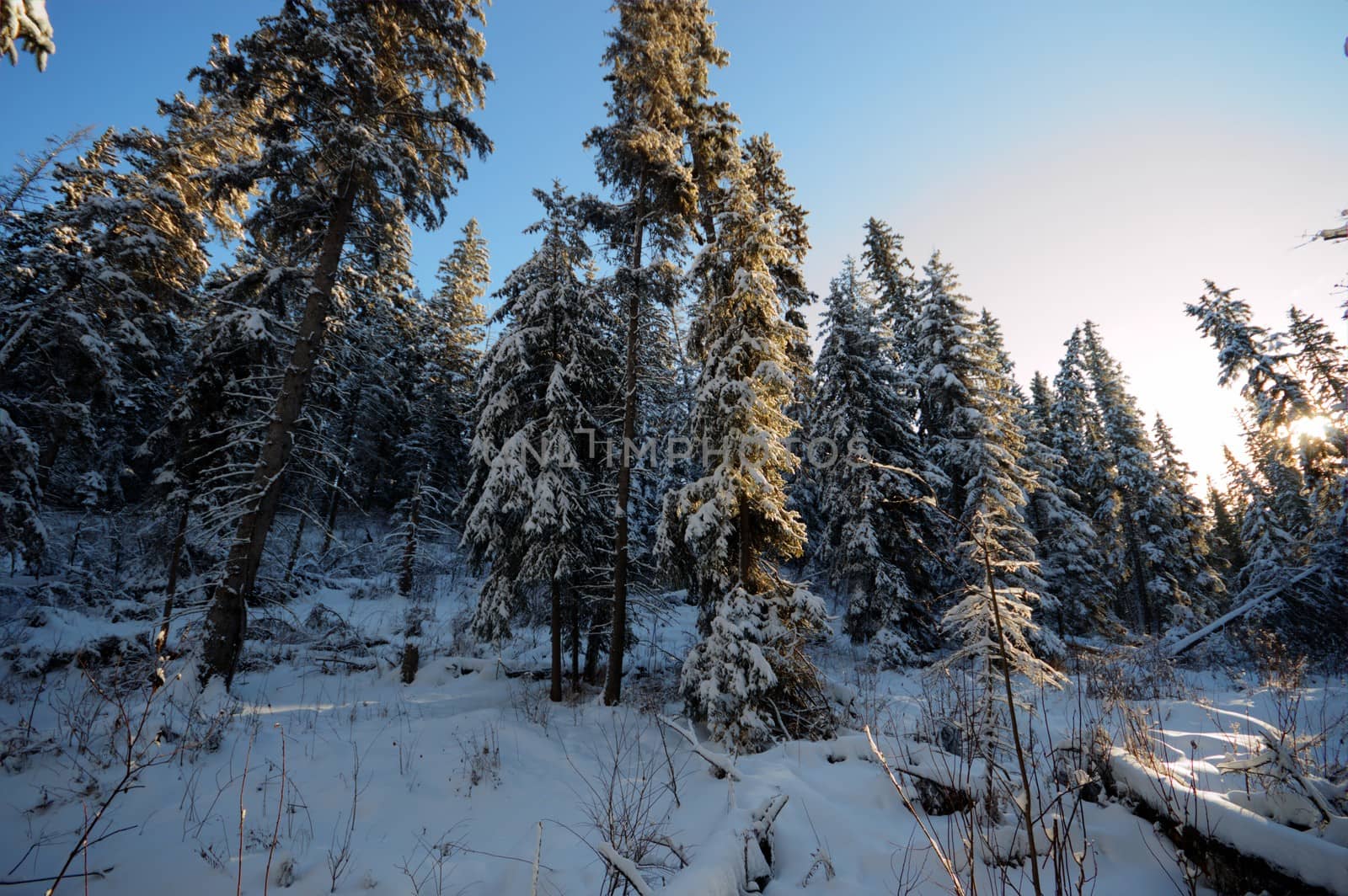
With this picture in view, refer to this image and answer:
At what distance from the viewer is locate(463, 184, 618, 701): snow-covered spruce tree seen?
434 inches

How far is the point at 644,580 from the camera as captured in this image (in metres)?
14.3

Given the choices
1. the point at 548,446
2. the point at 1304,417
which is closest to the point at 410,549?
the point at 548,446

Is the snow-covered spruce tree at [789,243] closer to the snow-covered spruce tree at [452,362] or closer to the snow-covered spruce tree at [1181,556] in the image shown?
the snow-covered spruce tree at [452,362]

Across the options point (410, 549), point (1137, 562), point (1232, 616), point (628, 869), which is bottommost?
point (628, 869)

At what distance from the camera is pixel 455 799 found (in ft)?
19.6

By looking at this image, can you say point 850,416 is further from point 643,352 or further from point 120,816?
point 120,816

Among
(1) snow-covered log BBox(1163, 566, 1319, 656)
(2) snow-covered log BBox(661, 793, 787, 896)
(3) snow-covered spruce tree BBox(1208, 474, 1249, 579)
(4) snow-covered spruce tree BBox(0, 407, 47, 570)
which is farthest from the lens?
(3) snow-covered spruce tree BBox(1208, 474, 1249, 579)

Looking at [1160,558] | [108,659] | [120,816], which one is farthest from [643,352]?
[1160,558]

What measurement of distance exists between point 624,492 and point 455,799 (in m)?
6.41

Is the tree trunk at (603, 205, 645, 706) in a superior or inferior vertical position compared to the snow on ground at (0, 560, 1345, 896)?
superior

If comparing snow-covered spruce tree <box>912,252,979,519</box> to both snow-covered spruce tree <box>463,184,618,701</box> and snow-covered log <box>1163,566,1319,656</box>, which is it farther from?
snow-covered spruce tree <box>463,184,618,701</box>

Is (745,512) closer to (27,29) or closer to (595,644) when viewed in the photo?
(595,644)

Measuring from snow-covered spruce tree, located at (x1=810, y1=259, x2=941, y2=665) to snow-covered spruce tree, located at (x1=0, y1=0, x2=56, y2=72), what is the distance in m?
15.6

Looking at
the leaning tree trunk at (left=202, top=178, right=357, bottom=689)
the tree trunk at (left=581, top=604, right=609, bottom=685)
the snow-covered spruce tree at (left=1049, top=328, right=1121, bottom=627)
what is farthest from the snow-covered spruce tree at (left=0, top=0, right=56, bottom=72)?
the snow-covered spruce tree at (left=1049, top=328, right=1121, bottom=627)
